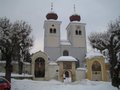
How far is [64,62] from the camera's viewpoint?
4166 cm

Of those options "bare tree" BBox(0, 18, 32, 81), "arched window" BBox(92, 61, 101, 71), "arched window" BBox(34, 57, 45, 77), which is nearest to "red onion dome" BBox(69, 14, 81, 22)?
"arched window" BBox(92, 61, 101, 71)

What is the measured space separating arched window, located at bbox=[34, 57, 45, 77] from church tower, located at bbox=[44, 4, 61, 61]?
1649 centimetres

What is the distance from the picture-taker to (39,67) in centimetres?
4091

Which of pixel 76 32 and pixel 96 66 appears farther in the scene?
pixel 76 32

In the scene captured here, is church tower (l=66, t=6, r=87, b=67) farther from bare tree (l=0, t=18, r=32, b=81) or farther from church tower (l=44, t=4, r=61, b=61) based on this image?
bare tree (l=0, t=18, r=32, b=81)

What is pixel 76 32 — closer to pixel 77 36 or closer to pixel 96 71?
pixel 77 36

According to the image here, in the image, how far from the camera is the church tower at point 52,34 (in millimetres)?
58438

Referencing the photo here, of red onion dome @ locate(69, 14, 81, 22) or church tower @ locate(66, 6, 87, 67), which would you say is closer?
church tower @ locate(66, 6, 87, 67)

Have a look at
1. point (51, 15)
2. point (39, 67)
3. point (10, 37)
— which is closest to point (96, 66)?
point (39, 67)

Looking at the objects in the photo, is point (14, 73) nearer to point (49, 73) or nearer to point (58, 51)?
point (49, 73)

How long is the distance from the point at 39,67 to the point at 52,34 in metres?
20.4

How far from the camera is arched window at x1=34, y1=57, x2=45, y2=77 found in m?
40.7

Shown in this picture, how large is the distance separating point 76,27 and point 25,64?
23660 millimetres

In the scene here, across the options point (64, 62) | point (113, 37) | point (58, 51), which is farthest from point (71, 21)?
point (113, 37)
